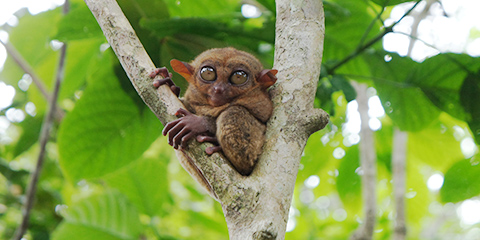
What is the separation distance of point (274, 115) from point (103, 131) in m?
1.44

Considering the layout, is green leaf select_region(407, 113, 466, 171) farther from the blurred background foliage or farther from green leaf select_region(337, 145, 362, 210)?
green leaf select_region(337, 145, 362, 210)

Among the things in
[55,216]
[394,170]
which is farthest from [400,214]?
[55,216]

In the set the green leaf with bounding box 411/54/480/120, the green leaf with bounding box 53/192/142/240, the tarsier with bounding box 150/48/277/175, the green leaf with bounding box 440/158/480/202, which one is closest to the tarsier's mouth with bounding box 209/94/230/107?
the tarsier with bounding box 150/48/277/175

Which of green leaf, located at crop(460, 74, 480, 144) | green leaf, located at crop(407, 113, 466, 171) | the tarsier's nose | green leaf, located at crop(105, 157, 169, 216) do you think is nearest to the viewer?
the tarsier's nose

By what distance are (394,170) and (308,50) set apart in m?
1.78

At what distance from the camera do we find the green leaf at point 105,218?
3.17 m

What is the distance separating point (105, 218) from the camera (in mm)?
3438

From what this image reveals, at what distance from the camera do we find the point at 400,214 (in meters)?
3.00

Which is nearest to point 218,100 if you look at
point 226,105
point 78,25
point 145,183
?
point 226,105

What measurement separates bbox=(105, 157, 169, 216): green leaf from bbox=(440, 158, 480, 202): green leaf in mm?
2201

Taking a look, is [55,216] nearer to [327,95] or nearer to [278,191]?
[327,95]

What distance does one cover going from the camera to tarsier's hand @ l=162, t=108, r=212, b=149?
1.51m

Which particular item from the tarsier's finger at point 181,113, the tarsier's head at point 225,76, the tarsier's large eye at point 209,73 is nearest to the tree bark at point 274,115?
the tarsier's finger at point 181,113

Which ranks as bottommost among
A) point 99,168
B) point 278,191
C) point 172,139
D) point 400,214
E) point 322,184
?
point 278,191
